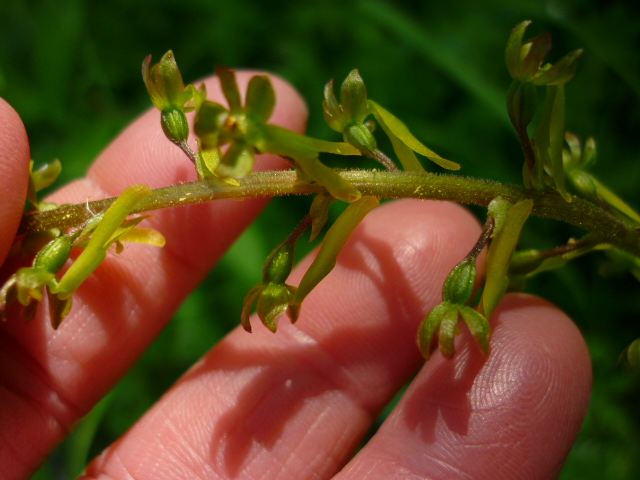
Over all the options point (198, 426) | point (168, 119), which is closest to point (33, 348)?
point (198, 426)

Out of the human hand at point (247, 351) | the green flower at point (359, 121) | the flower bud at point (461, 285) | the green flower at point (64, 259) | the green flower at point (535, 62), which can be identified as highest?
the green flower at point (535, 62)

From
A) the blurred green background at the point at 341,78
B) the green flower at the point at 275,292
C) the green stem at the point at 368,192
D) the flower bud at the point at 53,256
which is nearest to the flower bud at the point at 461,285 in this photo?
the green stem at the point at 368,192

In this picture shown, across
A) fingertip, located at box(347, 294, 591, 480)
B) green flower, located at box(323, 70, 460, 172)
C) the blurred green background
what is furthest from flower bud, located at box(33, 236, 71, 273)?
the blurred green background

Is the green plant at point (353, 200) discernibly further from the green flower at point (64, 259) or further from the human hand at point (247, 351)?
the human hand at point (247, 351)

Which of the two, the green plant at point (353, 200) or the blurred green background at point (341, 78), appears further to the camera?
the blurred green background at point (341, 78)

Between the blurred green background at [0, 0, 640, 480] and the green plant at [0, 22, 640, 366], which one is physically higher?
the green plant at [0, 22, 640, 366]

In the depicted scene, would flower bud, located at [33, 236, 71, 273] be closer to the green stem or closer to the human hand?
the green stem

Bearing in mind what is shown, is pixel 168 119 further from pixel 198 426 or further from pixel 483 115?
pixel 483 115
